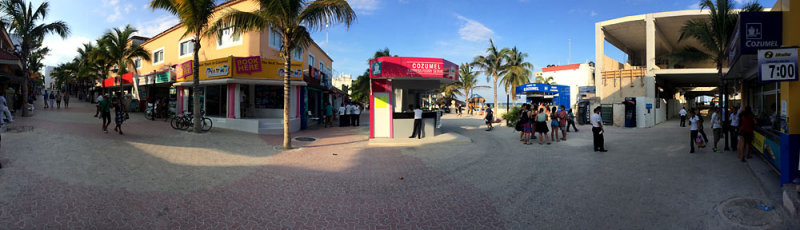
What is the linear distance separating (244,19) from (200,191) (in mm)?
6544

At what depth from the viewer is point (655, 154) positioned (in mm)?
9008

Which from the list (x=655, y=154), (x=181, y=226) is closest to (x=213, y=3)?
(x=181, y=226)

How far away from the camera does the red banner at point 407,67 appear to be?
12.3m

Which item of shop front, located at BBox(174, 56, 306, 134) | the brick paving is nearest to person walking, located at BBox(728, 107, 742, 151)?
the brick paving

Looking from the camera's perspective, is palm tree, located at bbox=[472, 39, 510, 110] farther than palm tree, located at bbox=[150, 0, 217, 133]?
Yes

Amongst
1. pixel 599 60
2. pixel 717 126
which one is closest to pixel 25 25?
pixel 717 126

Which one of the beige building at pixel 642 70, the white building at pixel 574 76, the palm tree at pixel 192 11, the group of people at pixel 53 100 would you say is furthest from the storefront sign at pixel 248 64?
the white building at pixel 574 76

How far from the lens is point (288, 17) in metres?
10.0

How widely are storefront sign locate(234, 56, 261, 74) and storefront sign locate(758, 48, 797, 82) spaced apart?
52.8ft

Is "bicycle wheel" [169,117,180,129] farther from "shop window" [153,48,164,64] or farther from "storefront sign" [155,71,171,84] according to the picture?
"shop window" [153,48,164,64]

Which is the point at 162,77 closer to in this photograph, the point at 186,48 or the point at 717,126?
the point at 186,48

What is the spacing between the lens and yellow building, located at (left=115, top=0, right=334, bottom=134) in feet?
49.5

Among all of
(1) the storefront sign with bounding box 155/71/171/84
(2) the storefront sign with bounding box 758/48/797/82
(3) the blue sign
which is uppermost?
(1) the storefront sign with bounding box 155/71/171/84

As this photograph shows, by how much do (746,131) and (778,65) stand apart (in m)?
3.60
